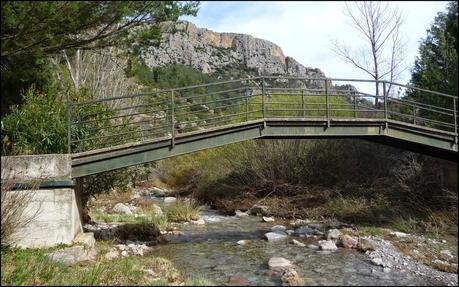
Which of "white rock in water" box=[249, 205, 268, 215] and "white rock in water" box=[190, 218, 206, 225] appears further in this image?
"white rock in water" box=[249, 205, 268, 215]

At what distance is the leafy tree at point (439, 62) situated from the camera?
19891 mm

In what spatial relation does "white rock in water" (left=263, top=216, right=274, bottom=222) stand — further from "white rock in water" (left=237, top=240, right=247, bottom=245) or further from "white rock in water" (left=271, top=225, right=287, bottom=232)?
"white rock in water" (left=237, top=240, right=247, bottom=245)

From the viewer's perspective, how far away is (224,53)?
54.5 m

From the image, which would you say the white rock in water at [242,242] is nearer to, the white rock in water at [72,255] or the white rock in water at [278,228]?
the white rock in water at [278,228]

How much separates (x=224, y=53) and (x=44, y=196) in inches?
1774

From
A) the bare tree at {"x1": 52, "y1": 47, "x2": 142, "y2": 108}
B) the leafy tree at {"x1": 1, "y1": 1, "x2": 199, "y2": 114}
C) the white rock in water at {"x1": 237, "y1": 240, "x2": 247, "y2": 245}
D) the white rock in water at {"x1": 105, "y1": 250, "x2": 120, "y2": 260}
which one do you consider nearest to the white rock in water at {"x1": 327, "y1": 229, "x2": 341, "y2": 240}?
the white rock in water at {"x1": 237, "y1": 240, "x2": 247, "y2": 245}

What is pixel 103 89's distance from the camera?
28.5 meters

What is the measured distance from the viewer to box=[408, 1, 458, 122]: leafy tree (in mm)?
19891

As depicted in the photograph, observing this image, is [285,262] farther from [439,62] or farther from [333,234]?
[439,62]

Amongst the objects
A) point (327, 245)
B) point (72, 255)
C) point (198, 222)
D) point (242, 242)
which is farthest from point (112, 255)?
point (198, 222)

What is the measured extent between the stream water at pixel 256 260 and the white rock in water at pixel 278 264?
0.56ft

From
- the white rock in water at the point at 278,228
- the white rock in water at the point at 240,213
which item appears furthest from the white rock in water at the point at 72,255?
the white rock in water at the point at 240,213

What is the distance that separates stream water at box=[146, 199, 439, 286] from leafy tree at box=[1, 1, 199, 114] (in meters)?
5.71

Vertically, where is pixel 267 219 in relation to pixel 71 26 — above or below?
below
